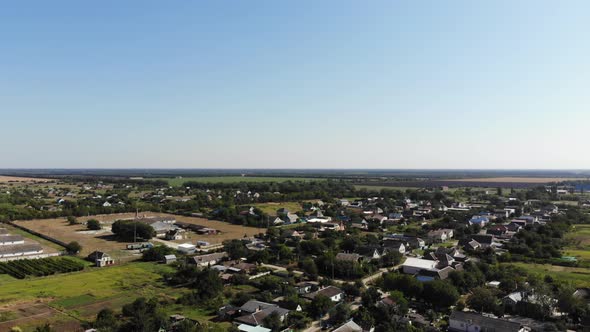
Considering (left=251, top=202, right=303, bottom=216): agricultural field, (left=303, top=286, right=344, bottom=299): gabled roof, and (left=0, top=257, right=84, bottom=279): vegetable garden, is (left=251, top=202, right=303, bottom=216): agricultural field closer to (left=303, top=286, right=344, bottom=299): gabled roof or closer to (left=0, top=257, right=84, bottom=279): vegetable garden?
(left=0, top=257, right=84, bottom=279): vegetable garden

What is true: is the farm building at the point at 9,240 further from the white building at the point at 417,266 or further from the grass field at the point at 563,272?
the grass field at the point at 563,272

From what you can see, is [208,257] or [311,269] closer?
[311,269]

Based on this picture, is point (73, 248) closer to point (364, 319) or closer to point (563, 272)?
point (364, 319)

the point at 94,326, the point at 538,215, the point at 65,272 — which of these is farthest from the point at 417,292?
the point at 538,215

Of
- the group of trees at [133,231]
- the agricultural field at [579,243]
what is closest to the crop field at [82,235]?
the group of trees at [133,231]

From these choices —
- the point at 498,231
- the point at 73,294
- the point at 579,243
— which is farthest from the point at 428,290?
the point at 498,231

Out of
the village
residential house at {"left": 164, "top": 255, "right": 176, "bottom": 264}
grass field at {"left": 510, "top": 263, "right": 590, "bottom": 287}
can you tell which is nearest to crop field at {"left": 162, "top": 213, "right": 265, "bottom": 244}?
the village
